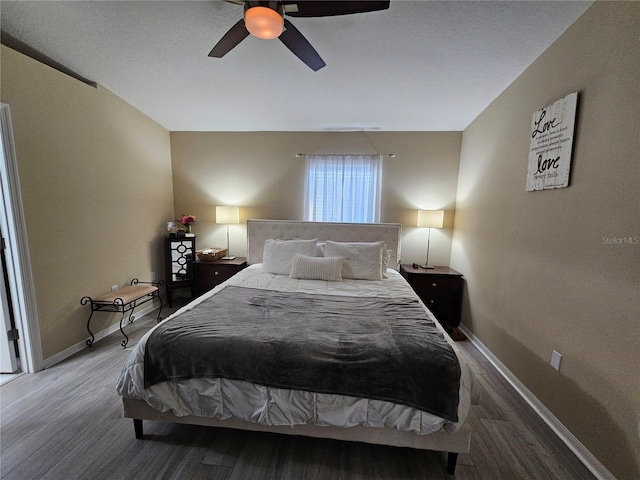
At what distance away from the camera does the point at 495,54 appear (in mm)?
1931

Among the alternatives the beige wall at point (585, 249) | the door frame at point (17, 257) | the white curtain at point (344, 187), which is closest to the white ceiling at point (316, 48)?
the beige wall at point (585, 249)

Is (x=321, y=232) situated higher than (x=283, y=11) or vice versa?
(x=283, y=11)

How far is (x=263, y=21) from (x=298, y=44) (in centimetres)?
36

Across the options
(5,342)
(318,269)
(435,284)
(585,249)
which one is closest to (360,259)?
(318,269)

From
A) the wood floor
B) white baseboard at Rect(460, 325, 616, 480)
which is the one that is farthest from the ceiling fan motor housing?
white baseboard at Rect(460, 325, 616, 480)

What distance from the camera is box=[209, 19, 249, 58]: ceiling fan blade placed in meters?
1.49

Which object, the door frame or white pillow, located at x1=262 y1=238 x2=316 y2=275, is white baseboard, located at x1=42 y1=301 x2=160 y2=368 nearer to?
the door frame

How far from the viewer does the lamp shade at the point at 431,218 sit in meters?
3.29

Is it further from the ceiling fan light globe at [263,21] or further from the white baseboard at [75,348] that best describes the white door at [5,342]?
the ceiling fan light globe at [263,21]

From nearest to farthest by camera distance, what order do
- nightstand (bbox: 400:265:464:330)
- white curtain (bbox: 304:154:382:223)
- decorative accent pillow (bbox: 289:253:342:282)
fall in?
1. decorative accent pillow (bbox: 289:253:342:282)
2. nightstand (bbox: 400:265:464:330)
3. white curtain (bbox: 304:154:382:223)

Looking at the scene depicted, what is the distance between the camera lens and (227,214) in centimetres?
360

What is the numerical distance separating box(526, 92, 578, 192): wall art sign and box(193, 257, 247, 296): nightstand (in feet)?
10.6

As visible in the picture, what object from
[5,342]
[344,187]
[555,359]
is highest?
[344,187]

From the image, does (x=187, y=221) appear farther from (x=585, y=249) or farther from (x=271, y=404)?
(x=585, y=249)
